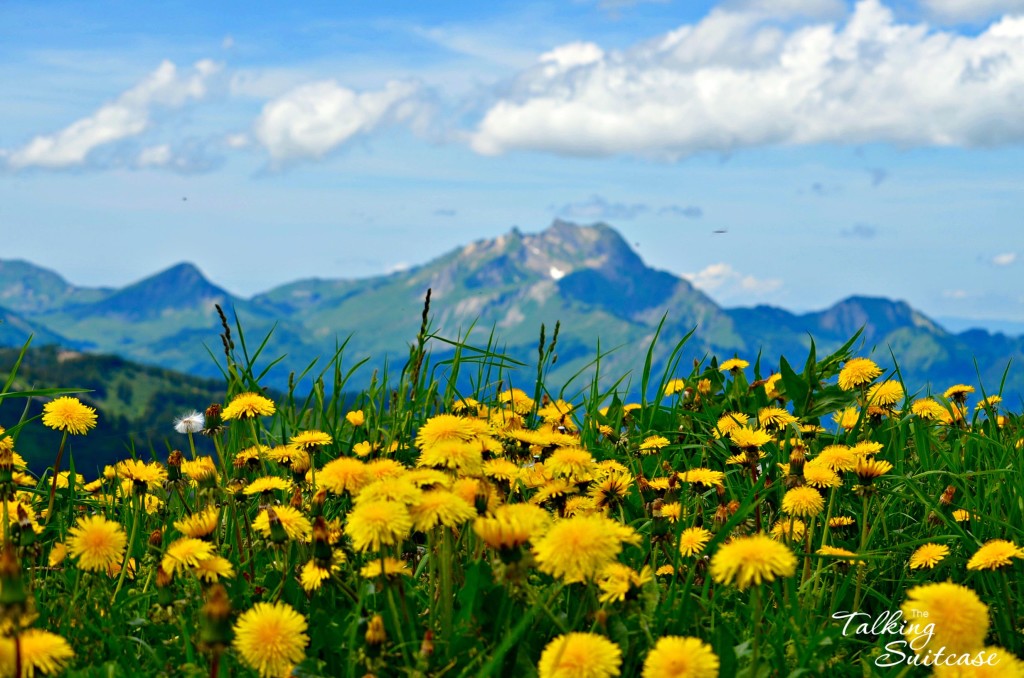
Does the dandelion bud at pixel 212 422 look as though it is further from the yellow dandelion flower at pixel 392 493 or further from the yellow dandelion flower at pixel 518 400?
the yellow dandelion flower at pixel 392 493

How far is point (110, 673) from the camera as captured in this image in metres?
2.69

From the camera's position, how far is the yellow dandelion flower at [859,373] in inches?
199

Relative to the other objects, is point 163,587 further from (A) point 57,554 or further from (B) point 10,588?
(B) point 10,588

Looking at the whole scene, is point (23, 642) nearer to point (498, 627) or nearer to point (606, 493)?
point (498, 627)

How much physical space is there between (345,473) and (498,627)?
2.33 ft

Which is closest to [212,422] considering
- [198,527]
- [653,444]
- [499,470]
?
[198,527]

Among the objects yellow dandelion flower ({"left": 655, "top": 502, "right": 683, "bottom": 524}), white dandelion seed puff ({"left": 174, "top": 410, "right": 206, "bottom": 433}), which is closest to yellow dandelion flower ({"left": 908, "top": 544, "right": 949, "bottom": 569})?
yellow dandelion flower ({"left": 655, "top": 502, "right": 683, "bottom": 524})

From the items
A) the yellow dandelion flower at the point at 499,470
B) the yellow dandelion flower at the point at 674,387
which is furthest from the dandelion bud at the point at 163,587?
the yellow dandelion flower at the point at 674,387

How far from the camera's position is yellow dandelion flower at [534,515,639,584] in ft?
8.07

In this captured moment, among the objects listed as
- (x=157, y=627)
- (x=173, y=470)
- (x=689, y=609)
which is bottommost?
(x=157, y=627)

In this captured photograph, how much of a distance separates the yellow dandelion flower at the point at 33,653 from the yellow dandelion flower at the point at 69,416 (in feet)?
4.99

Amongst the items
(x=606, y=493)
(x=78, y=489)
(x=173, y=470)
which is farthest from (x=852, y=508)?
(x=78, y=489)

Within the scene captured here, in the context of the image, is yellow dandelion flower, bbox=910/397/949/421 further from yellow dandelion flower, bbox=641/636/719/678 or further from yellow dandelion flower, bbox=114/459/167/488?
yellow dandelion flower, bbox=114/459/167/488

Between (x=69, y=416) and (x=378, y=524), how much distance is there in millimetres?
2085
